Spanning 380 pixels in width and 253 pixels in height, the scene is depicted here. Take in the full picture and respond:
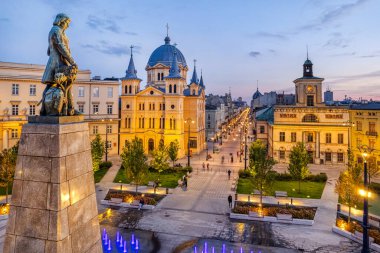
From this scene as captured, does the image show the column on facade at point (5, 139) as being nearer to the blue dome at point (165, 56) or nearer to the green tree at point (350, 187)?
the blue dome at point (165, 56)

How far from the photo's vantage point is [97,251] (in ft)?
31.7

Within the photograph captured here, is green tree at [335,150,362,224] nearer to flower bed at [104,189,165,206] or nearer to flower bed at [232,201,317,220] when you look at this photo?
flower bed at [232,201,317,220]

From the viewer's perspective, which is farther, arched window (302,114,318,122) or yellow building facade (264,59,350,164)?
arched window (302,114,318,122)

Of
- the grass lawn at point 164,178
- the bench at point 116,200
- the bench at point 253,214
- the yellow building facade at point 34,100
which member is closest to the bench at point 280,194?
the bench at point 253,214

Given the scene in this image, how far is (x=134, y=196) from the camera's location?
2842 centimetres

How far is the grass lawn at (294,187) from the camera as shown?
30.3 metres

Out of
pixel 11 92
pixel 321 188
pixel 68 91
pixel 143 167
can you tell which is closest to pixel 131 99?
pixel 11 92

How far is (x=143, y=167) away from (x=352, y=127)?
1602 inches

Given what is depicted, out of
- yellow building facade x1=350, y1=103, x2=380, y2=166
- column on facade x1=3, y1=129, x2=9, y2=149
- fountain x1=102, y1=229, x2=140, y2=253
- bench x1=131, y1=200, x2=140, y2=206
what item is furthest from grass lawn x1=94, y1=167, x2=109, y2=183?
yellow building facade x1=350, y1=103, x2=380, y2=166

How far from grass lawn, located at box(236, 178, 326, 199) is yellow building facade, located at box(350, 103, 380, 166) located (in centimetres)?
1424

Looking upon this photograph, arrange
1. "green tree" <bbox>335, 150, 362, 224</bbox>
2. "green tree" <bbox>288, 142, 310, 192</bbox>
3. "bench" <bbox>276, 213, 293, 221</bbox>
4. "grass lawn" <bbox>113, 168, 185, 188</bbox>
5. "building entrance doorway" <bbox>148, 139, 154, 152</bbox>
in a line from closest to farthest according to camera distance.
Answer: "green tree" <bbox>335, 150, 362, 224</bbox> → "bench" <bbox>276, 213, 293, 221</bbox> → "green tree" <bbox>288, 142, 310, 192</bbox> → "grass lawn" <bbox>113, 168, 185, 188</bbox> → "building entrance doorway" <bbox>148, 139, 154, 152</bbox>

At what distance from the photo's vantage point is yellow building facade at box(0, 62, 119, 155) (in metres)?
44.9

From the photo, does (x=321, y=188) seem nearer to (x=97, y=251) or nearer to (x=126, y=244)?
(x=126, y=244)

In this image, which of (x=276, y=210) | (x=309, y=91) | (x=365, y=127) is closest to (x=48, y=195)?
(x=276, y=210)
